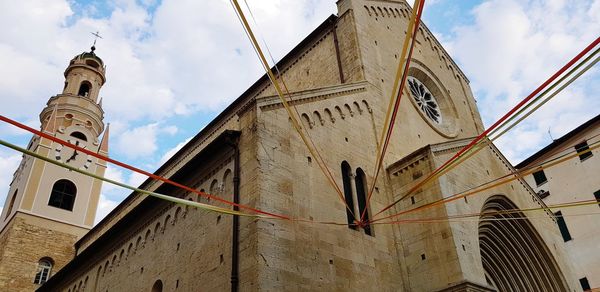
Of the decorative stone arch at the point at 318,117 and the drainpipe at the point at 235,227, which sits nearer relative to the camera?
the drainpipe at the point at 235,227

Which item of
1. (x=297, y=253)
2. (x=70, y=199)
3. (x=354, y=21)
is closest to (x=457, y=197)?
(x=297, y=253)

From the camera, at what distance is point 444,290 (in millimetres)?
9414

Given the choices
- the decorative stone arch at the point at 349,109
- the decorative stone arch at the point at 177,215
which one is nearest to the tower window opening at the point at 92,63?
the decorative stone arch at the point at 177,215

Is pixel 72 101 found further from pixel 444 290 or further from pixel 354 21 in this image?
pixel 444 290

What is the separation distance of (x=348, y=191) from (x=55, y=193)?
68.2ft

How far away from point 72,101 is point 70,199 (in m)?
6.13

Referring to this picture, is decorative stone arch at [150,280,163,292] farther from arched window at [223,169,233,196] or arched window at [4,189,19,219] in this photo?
arched window at [4,189,19,219]

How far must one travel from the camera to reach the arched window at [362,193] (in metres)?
10.9

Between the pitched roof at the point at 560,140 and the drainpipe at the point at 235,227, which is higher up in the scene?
the pitched roof at the point at 560,140

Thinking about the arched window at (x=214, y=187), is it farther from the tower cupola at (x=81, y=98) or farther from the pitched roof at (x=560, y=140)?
the pitched roof at (x=560, y=140)

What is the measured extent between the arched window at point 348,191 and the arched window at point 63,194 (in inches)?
788

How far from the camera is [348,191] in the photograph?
11.0 m

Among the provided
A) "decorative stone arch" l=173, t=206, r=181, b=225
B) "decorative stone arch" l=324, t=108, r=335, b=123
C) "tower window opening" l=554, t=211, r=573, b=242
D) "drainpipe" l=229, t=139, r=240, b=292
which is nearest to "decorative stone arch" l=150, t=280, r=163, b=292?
"decorative stone arch" l=173, t=206, r=181, b=225

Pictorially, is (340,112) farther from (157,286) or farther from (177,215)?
(157,286)
